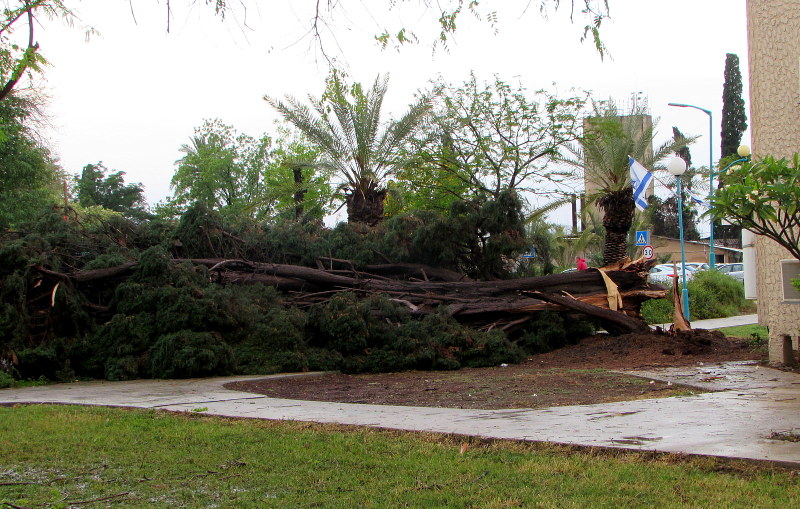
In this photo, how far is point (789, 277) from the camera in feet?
33.2

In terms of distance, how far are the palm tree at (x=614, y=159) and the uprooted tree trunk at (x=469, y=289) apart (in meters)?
5.52

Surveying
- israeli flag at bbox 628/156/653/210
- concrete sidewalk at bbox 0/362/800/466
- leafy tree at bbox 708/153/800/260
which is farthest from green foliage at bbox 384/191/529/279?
leafy tree at bbox 708/153/800/260

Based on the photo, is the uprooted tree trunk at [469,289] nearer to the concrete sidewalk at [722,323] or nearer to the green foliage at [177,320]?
the green foliage at [177,320]

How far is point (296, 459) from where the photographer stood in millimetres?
5445

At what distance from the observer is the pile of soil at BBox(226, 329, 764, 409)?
855 centimetres

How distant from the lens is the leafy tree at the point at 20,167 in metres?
24.5

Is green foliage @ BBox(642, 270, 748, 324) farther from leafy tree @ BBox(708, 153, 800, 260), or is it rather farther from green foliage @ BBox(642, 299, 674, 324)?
leafy tree @ BBox(708, 153, 800, 260)

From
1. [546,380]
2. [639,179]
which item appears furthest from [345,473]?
[639,179]

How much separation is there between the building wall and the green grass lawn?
22.5 ft

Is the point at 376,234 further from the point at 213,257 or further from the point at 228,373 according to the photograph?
the point at 228,373

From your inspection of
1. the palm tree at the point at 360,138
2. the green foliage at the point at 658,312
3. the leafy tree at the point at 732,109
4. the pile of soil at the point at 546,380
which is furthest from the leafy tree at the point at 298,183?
the leafy tree at the point at 732,109

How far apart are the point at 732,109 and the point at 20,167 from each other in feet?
144

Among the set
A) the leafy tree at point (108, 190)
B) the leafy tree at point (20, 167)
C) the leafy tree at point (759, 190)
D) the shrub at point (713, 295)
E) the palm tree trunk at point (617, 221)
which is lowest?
the shrub at point (713, 295)

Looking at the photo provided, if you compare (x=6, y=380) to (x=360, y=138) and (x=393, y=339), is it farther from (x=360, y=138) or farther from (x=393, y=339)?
(x=360, y=138)
